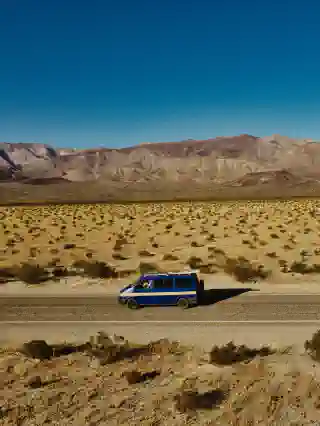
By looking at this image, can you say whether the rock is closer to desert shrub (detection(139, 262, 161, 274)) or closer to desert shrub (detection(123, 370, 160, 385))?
desert shrub (detection(123, 370, 160, 385))

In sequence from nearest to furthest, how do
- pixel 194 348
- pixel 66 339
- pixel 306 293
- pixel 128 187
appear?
pixel 194 348 < pixel 66 339 < pixel 306 293 < pixel 128 187

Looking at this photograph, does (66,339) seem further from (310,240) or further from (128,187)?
(128,187)

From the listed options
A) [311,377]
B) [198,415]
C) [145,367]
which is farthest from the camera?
[145,367]

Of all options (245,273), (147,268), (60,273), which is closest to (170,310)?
(245,273)

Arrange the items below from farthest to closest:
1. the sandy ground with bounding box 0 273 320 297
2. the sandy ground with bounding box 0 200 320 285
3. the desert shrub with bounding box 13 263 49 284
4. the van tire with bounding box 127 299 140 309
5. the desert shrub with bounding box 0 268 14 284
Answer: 1. the sandy ground with bounding box 0 200 320 285
2. the desert shrub with bounding box 0 268 14 284
3. the desert shrub with bounding box 13 263 49 284
4. the sandy ground with bounding box 0 273 320 297
5. the van tire with bounding box 127 299 140 309

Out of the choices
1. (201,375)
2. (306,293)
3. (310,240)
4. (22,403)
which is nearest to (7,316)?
(22,403)

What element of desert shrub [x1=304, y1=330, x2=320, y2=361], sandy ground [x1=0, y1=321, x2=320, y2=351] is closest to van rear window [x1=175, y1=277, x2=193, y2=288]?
sandy ground [x1=0, y1=321, x2=320, y2=351]

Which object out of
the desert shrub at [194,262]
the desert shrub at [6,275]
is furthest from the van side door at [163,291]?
the desert shrub at [6,275]

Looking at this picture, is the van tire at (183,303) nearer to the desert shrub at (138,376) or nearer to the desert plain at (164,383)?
the desert plain at (164,383)
